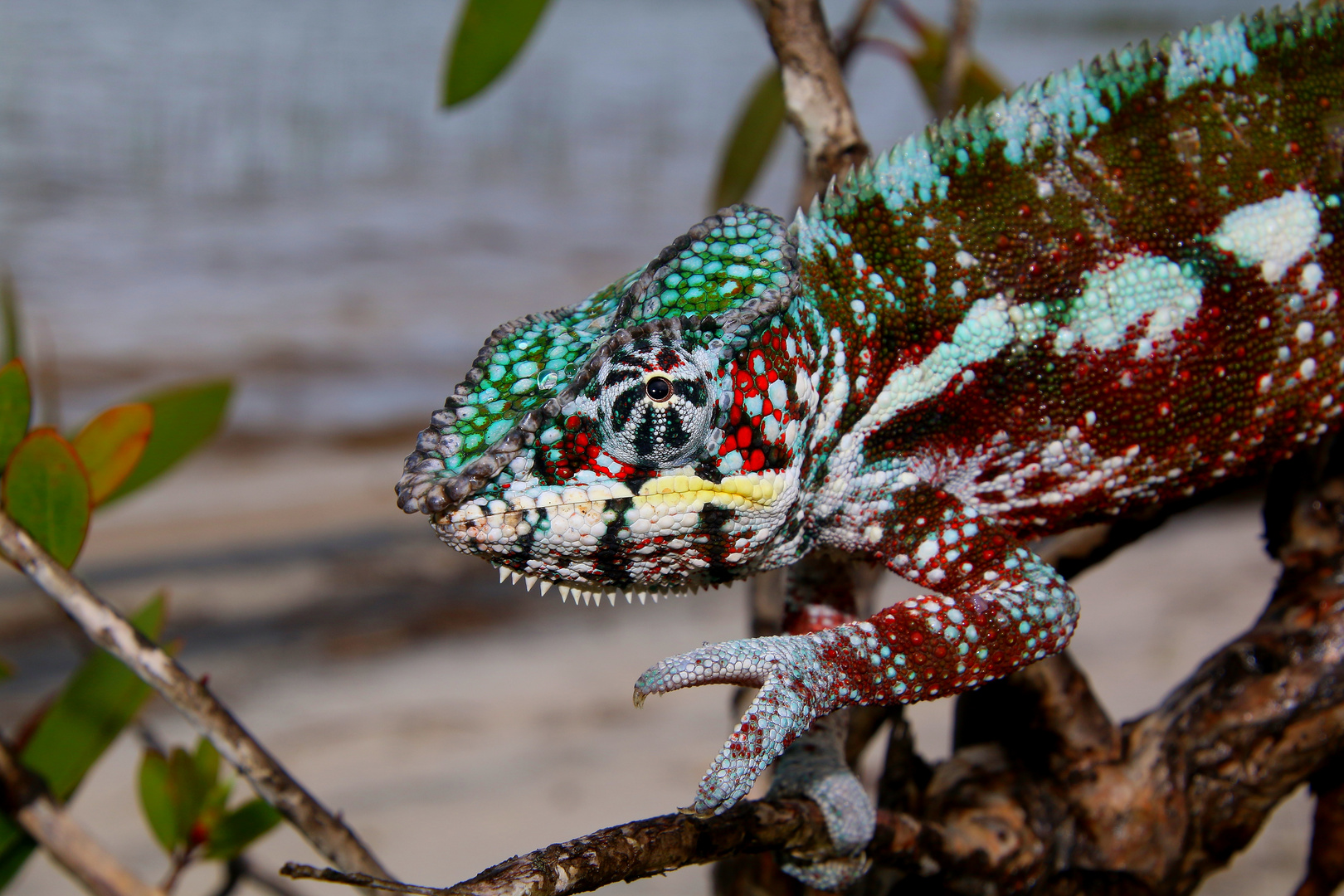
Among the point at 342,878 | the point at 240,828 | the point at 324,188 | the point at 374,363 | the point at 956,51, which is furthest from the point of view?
the point at 324,188

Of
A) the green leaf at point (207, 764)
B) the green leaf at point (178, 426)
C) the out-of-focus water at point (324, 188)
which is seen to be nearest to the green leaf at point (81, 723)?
the green leaf at point (207, 764)

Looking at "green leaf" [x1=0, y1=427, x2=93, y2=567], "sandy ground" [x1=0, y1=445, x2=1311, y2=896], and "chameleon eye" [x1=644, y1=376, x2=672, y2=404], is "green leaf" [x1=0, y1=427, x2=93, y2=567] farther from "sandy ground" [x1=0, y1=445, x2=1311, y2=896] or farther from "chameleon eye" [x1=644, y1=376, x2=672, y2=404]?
"sandy ground" [x1=0, y1=445, x2=1311, y2=896]

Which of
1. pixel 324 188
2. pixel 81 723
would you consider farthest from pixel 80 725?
pixel 324 188

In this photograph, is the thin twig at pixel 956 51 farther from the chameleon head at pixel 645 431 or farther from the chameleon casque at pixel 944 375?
the chameleon head at pixel 645 431

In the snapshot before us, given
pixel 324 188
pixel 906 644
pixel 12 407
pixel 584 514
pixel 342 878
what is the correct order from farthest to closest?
pixel 324 188, pixel 12 407, pixel 906 644, pixel 584 514, pixel 342 878

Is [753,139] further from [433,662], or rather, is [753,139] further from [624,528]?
[433,662]
